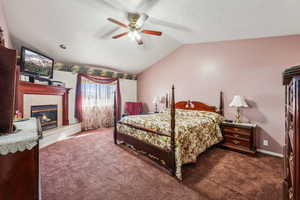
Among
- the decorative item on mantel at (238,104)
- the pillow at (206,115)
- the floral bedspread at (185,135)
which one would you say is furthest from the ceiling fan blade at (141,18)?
the decorative item on mantel at (238,104)

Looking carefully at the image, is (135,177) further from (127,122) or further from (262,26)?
(262,26)

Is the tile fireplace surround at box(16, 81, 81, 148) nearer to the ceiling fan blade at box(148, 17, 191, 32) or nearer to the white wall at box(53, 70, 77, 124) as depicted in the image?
the white wall at box(53, 70, 77, 124)

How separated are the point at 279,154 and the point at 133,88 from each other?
5160 mm

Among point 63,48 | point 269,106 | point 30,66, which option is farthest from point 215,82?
point 30,66

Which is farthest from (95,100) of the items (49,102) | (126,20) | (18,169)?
(18,169)

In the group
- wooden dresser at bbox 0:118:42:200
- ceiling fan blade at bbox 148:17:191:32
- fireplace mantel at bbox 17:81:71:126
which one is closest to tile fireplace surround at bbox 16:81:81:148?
fireplace mantel at bbox 17:81:71:126

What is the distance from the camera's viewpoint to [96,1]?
A: 7.30 ft

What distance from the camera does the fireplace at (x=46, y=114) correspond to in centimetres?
332

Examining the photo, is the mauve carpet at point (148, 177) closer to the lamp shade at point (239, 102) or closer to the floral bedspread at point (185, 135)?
the floral bedspread at point (185, 135)

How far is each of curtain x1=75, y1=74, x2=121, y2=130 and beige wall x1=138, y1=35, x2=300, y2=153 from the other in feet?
8.89

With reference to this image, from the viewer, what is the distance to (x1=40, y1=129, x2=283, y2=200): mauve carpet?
1.68 meters

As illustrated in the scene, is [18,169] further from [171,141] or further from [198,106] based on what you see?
[198,106]

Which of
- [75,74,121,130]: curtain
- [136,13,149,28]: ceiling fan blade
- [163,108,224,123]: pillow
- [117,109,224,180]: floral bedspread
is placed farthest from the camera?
[75,74,121,130]: curtain

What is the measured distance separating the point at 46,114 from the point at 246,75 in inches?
207
